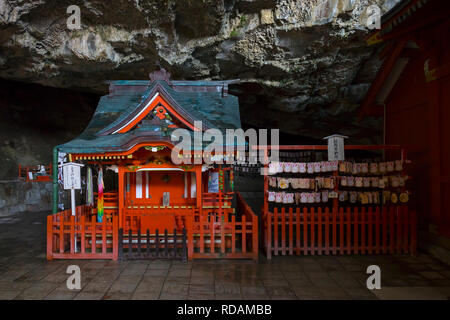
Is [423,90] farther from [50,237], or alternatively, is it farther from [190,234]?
[50,237]

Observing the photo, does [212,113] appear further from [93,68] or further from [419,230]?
[419,230]

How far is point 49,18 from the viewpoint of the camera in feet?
36.2

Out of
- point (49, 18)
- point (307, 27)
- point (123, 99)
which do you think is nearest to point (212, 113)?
point (123, 99)

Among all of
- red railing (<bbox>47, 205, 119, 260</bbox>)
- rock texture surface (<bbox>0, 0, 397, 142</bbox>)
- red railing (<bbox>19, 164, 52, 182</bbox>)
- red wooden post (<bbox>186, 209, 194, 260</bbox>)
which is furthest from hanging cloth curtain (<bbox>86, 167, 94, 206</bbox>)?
red railing (<bbox>19, 164, 52, 182</bbox>)

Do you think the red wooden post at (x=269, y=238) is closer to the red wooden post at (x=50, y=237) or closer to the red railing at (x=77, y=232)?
the red railing at (x=77, y=232)

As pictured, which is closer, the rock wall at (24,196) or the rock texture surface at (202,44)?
the rock texture surface at (202,44)

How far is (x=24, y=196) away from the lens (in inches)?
675

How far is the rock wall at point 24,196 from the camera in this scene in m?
16.1

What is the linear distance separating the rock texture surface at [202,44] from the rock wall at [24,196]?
684 cm

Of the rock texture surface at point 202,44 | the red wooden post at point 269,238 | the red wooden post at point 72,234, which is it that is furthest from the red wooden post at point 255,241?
the rock texture surface at point 202,44

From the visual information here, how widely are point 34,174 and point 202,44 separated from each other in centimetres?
1231

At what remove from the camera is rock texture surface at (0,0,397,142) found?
10.8 metres

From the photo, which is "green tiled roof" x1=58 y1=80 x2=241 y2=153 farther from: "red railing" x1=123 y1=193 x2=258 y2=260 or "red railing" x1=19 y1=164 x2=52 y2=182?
"red railing" x1=19 y1=164 x2=52 y2=182
